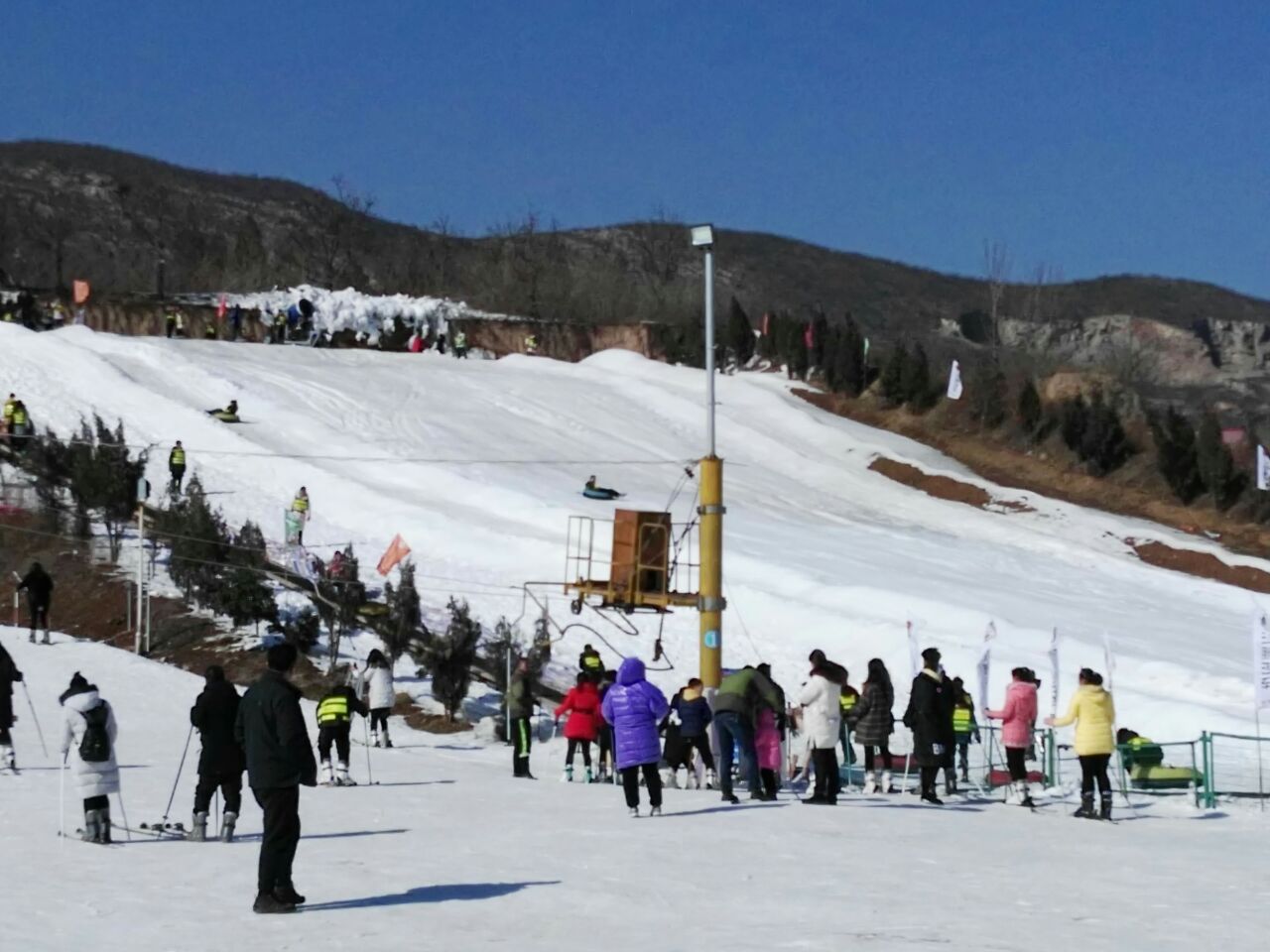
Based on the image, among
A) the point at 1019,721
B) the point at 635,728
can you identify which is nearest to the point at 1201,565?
the point at 1019,721

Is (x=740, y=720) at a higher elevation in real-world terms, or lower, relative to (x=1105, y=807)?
higher

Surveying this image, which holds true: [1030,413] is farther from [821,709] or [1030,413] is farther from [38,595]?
[821,709]

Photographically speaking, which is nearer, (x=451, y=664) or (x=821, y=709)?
(x=821, y=709)

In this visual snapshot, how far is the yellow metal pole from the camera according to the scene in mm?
Result: 19391

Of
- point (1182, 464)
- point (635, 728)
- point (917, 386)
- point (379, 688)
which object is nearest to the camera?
point (635, 728)

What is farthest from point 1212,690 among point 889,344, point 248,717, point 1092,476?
point 889,344

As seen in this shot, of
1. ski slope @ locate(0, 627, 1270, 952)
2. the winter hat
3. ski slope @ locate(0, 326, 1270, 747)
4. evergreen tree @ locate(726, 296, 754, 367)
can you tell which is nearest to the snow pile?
ski slope @ locate(0, 326, 1270, 747)

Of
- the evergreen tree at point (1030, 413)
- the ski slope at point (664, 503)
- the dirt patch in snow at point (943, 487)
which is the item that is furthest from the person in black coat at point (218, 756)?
the evergreen tree at point (1030, 413)

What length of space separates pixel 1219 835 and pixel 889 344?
12142 cm

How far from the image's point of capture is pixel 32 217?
14688 cm

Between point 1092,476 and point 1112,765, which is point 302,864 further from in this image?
point 1092,476

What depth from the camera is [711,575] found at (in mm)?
19641

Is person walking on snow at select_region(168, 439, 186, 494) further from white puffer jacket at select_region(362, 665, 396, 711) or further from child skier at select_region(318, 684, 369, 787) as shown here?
child skier at select_region(318, 684, 369, 787)

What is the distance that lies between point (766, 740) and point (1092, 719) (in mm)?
3194
